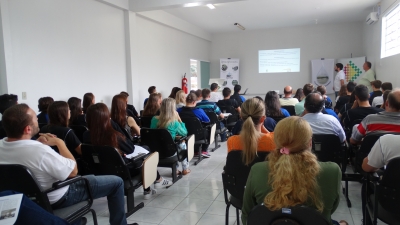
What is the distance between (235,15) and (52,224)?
898 cm

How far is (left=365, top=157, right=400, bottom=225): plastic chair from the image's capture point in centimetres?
168

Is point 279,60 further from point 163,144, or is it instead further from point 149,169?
point 149,169

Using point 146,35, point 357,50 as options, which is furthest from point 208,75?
point 357,50

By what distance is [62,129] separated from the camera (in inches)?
98.9

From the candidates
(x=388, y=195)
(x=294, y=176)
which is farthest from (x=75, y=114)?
(x=388, y=195)

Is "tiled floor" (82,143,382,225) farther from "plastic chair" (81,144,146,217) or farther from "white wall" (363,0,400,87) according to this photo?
"white wall" (363,0,400,87)

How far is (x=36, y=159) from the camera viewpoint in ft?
6.02

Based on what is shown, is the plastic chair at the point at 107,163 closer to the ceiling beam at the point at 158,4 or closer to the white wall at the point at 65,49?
the white wall at the point at 65,49

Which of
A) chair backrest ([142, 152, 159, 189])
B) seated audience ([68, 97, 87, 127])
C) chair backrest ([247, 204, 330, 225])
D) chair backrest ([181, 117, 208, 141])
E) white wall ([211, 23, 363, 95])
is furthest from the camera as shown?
white wall ([211, 23, 363, 95])

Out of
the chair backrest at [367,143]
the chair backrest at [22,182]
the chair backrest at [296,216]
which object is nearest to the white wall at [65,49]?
the chair backrest at [22,182]

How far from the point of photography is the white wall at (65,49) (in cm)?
477

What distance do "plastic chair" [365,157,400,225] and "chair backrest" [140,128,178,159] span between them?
2.11 metres

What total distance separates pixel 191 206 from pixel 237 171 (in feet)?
4.02

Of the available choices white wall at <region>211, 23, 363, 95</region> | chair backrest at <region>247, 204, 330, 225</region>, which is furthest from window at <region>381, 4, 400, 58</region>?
chair backrest at <region>247, 204, 330, 225</region>
